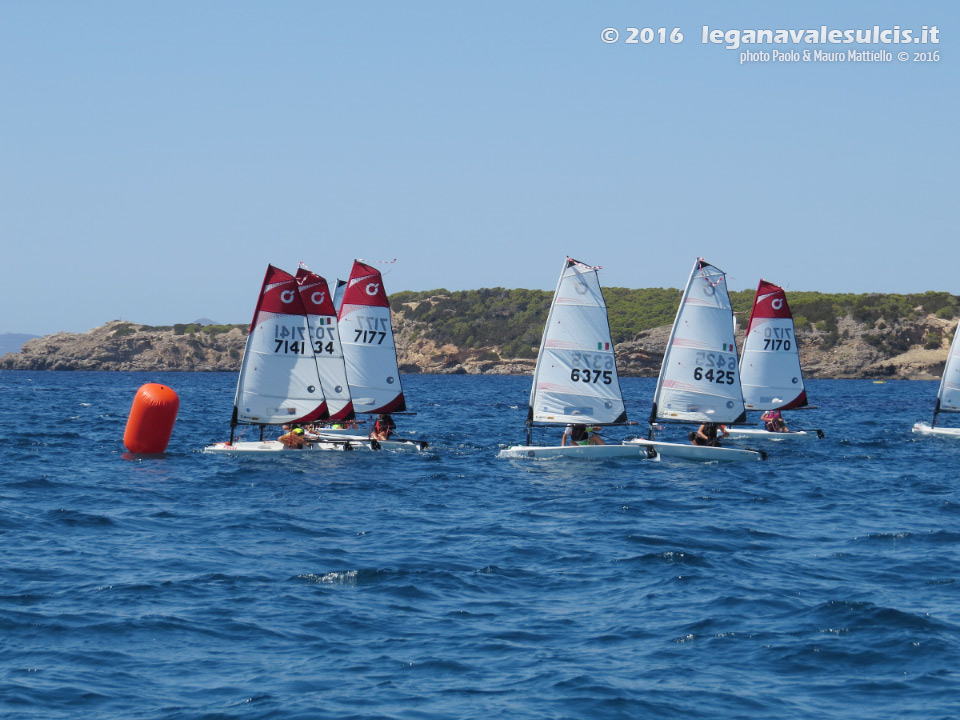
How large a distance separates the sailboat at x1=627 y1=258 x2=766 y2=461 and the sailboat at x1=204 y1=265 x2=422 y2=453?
10.6 meters

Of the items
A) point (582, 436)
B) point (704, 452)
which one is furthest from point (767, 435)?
point (582, 436)

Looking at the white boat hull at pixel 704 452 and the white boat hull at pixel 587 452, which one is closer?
the white boat hull at pixel 587 452

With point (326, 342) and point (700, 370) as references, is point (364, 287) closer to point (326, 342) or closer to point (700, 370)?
point (326, 342)

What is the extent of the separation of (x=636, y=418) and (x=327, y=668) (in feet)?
181

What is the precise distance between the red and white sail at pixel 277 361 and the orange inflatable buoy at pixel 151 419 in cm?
231

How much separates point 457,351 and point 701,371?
140 m

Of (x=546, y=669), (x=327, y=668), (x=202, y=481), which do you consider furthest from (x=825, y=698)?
(x=202, y=481)

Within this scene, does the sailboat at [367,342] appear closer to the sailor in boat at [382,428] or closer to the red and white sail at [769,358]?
the sailor in boat at [382,428]

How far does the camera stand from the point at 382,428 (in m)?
40.2

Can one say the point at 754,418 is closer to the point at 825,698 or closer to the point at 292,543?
the point at 292,543

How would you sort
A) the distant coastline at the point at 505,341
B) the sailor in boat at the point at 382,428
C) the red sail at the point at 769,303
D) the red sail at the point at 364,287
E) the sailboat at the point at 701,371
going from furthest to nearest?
the distant coastline at the point at 505,341 → the red sail at the point at 769,303 → the red sail at the point at 364,287 → the sailor in boat at the point at 382,428 → the sailboat at the point at 701,371

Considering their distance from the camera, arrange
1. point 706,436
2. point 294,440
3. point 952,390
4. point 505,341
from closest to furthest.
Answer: point 294,440 < point 706,436 < point 952,390 < point 505,341

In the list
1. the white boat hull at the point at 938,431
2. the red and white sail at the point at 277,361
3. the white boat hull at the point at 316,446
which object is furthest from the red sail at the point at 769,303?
the red and white sail at the point at 277,361

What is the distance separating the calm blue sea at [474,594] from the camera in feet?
40.3
